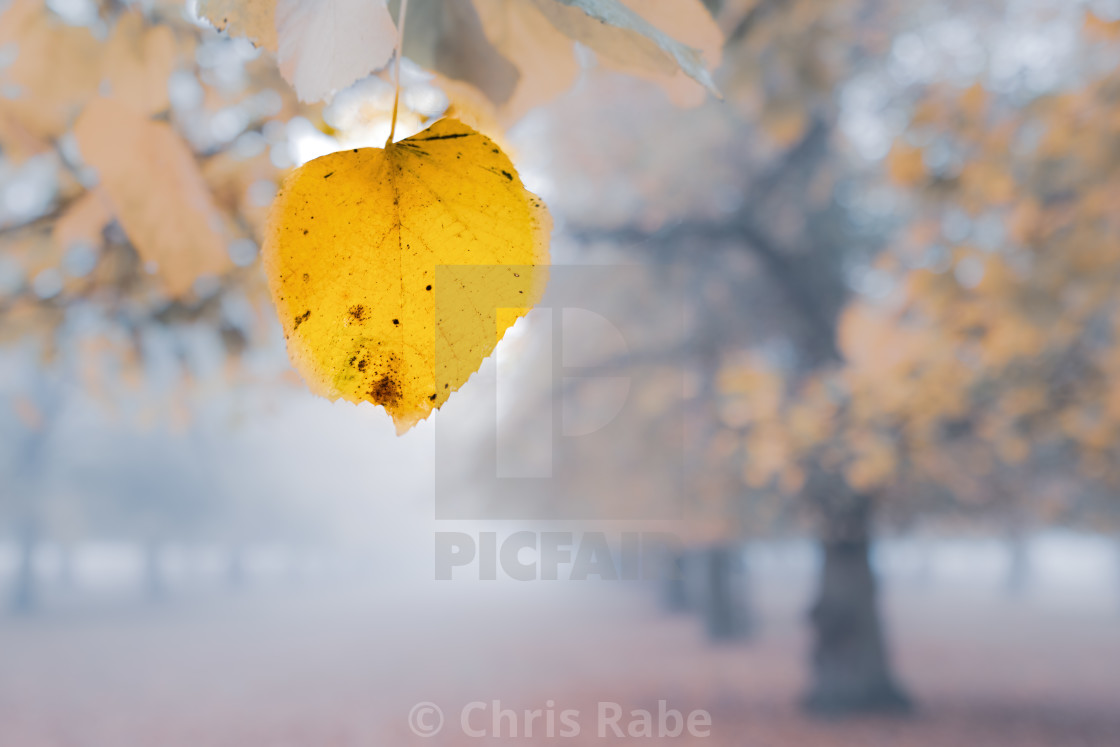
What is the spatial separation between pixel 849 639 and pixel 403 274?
348 inches

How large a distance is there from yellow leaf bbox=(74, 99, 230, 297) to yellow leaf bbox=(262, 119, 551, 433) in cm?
56

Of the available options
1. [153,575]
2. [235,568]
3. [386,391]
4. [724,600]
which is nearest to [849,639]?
[724,600]

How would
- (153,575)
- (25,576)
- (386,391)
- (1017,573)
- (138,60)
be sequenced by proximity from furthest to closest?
1. (1017,573)
2. (153,575)
3. (25,576)
4. (138,60)
5. (386,391)

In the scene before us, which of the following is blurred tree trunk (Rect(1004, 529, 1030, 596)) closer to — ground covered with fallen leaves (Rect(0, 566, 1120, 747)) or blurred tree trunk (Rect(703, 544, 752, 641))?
ground covered with fallen leaves (Rect(0, 566, 1120, 747))

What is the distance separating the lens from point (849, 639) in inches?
308

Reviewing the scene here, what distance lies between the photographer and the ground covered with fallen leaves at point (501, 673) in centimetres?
882

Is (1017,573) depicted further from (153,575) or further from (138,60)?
(138,60)

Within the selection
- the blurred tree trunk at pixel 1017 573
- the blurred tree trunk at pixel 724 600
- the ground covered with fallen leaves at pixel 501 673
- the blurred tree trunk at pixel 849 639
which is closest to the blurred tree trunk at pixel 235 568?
the ground covered with fallen leaves at pixel 501 673

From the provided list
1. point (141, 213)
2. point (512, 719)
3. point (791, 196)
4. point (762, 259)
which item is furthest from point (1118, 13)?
point (512, 719)

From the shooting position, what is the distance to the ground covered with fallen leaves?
8.82 metres

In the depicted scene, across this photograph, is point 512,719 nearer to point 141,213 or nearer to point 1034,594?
point 141,213

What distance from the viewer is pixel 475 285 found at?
35 centimetres

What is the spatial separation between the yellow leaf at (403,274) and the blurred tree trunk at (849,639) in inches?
310

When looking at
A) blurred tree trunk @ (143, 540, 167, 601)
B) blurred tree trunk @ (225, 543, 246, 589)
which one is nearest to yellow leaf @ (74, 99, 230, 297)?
blurred tree trunk @ (143, 540, 167, 601)
